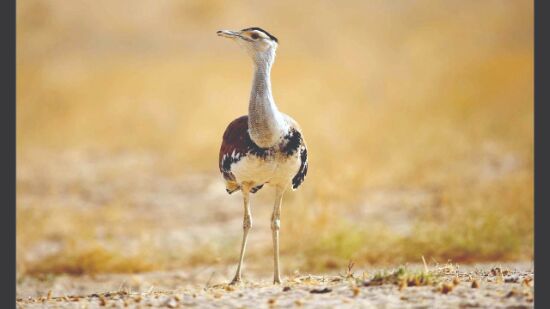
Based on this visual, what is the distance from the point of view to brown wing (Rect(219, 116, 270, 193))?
6273mm

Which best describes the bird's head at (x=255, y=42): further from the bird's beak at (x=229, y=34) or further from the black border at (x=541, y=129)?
the black border at (x=541, y=129)

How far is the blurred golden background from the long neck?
4.10 meters

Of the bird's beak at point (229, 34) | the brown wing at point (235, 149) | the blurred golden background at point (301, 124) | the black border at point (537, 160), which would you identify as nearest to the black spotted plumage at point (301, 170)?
the brown wing at point (235, 149)

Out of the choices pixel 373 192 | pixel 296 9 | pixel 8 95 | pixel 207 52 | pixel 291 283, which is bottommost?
pixel 291 283

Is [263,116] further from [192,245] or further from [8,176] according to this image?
[192,245]

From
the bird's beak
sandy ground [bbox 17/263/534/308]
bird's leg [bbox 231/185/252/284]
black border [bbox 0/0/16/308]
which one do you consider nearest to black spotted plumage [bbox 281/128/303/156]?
bird's leg [bbox 231/185/252/284]

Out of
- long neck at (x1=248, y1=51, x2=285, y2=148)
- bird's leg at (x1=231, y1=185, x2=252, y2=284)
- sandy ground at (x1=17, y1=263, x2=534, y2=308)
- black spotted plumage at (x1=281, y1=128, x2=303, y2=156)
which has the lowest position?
sandy ground at (x1=17, y1=263, x2=534, y2=308)

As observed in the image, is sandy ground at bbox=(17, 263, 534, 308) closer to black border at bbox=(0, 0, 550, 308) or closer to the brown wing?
black border at bbox=(0, 0, 550, 308)

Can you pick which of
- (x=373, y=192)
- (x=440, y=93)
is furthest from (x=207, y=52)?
(x=373, y=192)

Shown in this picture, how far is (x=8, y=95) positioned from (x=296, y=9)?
1500 centimetres

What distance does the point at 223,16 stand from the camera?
79.9ft

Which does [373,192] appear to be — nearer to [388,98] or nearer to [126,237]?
[126,237]

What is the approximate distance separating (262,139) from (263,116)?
0.16 meters

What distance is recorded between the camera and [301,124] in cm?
1617
